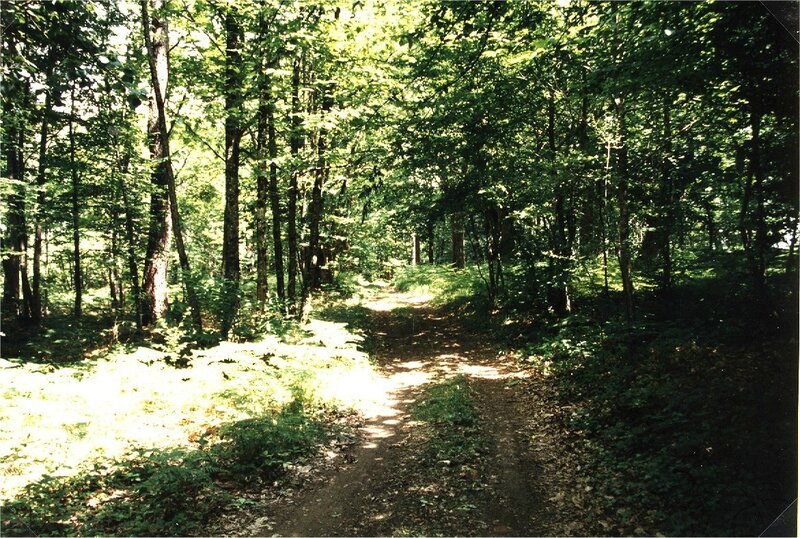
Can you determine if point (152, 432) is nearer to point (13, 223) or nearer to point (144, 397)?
point (144, 397)

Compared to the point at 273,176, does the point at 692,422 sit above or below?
below

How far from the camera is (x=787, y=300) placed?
4578mm

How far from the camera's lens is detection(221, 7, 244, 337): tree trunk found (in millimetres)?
10320

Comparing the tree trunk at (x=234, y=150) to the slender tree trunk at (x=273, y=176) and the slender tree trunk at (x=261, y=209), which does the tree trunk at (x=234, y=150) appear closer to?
the slender tree trunk at (x=261, y=209)

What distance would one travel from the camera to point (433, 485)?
18.1ft

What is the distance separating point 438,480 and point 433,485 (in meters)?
0.13

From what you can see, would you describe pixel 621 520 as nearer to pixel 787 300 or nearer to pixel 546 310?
pixel 787 300

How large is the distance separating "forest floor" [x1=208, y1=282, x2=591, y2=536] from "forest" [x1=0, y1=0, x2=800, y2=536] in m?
0.04

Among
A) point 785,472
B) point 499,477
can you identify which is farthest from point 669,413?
point 499,477

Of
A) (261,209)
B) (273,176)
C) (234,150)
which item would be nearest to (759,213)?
(261,209)

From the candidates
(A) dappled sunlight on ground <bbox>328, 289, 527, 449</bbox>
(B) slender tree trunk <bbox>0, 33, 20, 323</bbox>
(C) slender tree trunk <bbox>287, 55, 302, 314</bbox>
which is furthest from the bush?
(C) slender tree trunk <bbox>287, 55, 302, 314</bbox>

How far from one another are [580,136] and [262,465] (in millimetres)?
9888

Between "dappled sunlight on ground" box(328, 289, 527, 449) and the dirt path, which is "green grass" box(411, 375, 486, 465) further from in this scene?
"dappled sunlight on ground" box(328, 289, 527, 449)

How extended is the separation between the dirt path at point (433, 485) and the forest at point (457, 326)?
0.04 metres
